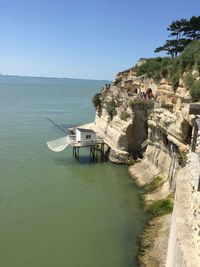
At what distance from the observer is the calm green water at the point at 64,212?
1631 cm

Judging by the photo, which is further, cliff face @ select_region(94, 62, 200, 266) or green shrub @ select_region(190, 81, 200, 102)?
green shrub @ select_region(190, 81, 200, 102)

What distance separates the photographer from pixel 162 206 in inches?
802

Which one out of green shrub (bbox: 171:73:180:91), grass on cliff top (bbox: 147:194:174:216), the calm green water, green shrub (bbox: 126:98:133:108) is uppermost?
green shrub (bbox: 171:73:180:91)

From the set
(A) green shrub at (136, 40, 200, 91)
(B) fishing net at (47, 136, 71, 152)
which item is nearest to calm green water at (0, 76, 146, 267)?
(B) fishing net at (47, 136, 71, 152)

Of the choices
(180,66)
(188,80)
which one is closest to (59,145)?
(188,80)

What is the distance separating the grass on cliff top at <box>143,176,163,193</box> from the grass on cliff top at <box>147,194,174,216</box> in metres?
2.26

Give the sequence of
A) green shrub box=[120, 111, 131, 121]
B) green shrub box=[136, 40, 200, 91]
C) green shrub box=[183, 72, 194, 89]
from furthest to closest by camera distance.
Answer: green shrub box=[120, 111, 131, 121] < green shrub box=[136, 40, 200, 91] < green shrub box=[183, 72, 194, 89]

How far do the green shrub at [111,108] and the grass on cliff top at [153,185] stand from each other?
1284 cm

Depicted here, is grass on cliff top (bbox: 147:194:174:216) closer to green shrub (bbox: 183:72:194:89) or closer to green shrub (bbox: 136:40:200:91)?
green shrub (bbox: 183:72:194:89)

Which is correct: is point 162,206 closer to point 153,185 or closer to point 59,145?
point 153,185

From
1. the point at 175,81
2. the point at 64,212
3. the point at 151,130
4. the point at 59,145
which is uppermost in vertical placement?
the point at 175,81

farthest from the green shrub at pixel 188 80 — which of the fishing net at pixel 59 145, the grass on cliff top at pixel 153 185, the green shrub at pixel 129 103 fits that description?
the fishing net at pixel 59 145

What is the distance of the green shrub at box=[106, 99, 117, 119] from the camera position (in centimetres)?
3625

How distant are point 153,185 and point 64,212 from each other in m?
7.10
